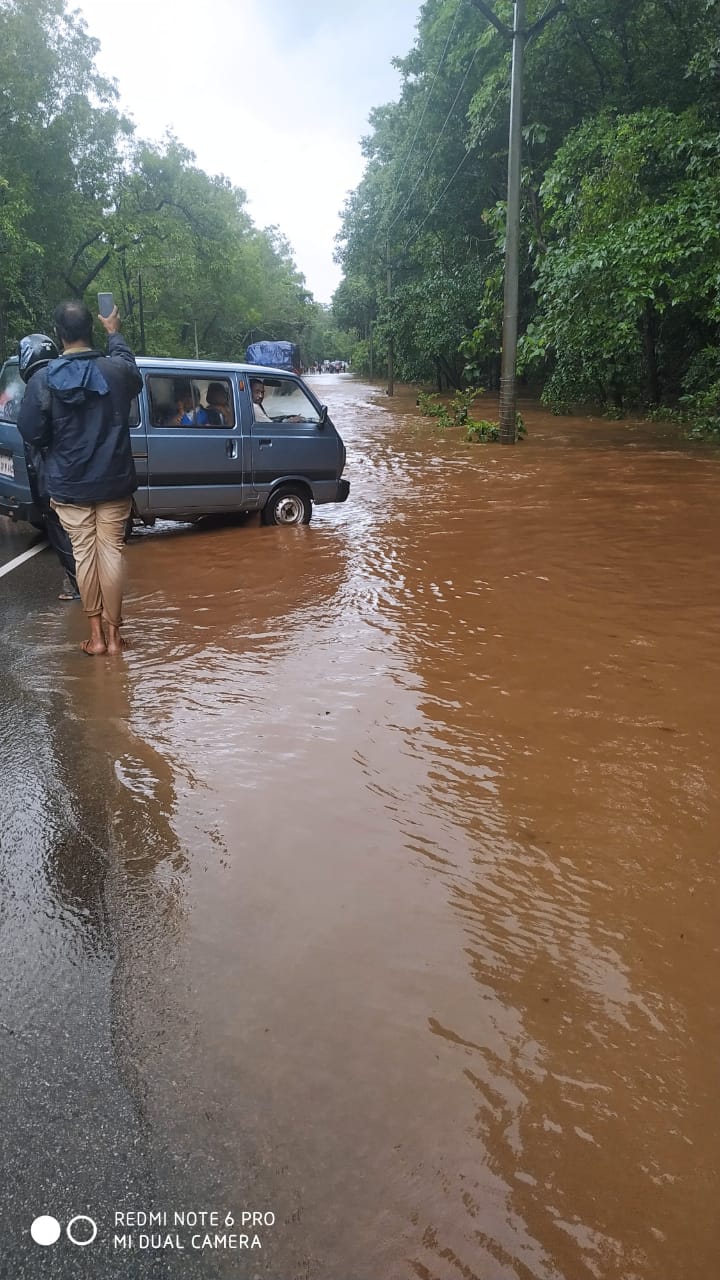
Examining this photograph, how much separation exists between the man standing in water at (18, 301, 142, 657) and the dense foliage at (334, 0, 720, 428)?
11.6 metres

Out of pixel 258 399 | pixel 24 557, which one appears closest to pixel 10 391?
pixel 24 557

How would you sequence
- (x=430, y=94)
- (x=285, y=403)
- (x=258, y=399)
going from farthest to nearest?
(x=430, y=94) → (x=285, y=403) → (x=258, y=399)

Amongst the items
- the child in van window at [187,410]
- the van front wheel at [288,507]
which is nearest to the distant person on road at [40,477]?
the child in van window at [187,410]

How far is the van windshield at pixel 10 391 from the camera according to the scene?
8.45m

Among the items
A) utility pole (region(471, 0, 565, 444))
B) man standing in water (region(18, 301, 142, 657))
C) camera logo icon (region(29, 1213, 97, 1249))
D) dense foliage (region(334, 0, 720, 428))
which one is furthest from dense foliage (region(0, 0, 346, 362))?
camera logo icon (region(29, 1213, 97, 1249))

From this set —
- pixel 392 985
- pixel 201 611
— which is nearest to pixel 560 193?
pixel 201 611

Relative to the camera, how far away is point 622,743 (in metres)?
4.25

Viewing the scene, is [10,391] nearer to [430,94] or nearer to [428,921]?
[428,921]

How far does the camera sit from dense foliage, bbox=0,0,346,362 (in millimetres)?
28234

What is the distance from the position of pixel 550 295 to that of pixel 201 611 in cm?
1252

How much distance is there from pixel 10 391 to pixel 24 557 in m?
1.66

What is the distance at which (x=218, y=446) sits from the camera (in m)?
8.77

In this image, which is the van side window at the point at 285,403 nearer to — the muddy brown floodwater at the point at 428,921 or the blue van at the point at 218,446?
the blue van at the point at 218,446

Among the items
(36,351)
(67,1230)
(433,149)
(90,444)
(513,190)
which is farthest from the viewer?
(433,149)
